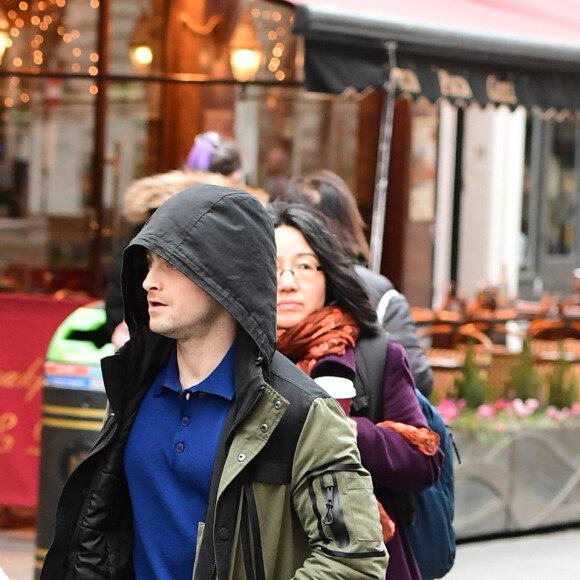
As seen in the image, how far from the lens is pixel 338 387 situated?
350 cm

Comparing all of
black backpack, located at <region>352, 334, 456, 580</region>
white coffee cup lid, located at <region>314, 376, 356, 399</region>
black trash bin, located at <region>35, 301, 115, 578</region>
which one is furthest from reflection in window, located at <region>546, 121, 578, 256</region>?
white coffee cup lid, located at <region>314, 376, 356, 399</region>

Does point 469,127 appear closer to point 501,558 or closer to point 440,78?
point 440,78

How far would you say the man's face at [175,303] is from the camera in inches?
108

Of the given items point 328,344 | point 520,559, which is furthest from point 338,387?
point 520,559

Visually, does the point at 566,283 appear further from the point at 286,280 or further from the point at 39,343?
the point at 286,280

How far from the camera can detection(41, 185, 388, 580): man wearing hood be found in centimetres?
262

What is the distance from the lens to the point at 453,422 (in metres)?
7.54

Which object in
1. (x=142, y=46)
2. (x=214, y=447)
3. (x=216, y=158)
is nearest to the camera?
(x=214, y=447)

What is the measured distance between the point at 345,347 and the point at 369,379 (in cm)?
12

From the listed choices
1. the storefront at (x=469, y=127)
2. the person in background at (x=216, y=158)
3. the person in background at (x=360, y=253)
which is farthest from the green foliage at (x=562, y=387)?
the person in background at (x=360, y=253)

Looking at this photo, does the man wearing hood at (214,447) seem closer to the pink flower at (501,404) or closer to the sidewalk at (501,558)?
the sidewalk at (501,558)

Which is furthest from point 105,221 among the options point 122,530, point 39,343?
point 122,530

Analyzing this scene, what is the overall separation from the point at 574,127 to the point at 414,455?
16951mm

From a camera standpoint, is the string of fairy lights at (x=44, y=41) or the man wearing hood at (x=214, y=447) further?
the string of fairy lights at (x=44, y=41)
